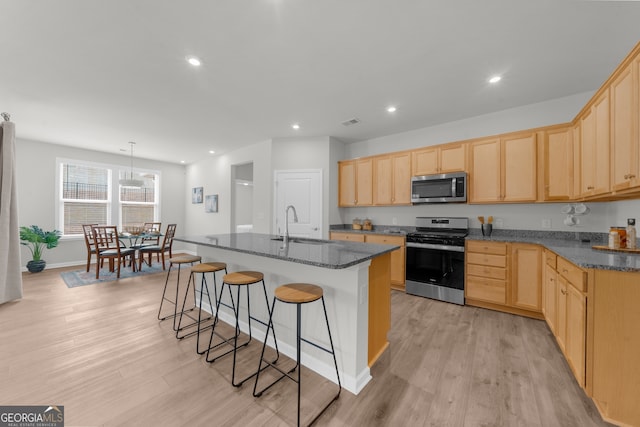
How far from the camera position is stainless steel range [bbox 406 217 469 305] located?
330 cm

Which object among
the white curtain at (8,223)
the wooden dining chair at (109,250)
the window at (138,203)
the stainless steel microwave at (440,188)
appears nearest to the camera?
the white curtain at (8,223)

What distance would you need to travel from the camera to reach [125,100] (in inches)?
129

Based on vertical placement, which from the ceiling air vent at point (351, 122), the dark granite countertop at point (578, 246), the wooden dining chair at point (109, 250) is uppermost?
the ceiling air vent at point (351, 122)

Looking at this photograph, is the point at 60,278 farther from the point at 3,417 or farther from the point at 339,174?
the point at 339,174

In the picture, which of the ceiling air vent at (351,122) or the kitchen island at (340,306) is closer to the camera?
the kitchen island at (340,306)

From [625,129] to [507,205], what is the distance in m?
1.81

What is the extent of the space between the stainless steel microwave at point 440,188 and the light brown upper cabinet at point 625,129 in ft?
5.16

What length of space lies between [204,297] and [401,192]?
3.37m

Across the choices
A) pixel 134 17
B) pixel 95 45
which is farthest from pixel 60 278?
pixel 134 17

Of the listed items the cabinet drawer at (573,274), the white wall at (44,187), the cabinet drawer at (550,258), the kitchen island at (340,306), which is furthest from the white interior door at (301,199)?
the white wall at (44,187)

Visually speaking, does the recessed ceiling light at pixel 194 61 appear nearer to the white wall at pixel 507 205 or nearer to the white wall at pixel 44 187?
the white wall at pixel 507 205

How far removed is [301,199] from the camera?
189 inches

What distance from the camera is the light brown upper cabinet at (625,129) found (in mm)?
1689

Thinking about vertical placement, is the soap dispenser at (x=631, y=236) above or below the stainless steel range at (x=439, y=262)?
above
